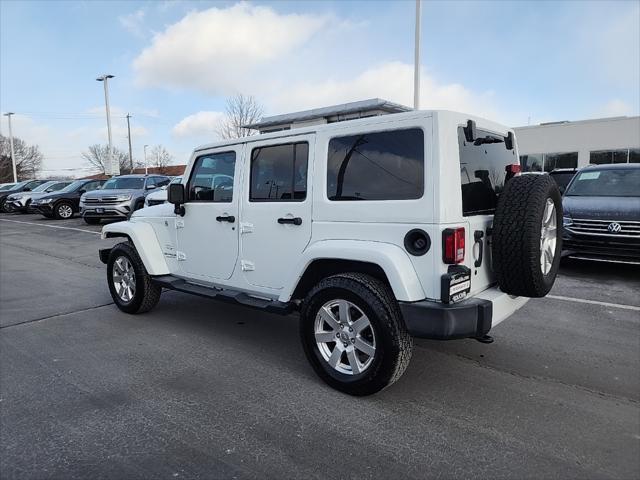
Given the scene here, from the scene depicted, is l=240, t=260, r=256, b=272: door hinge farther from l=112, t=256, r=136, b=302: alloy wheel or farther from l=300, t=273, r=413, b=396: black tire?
l=112, t=256, r=136, b=302: alloy wheel

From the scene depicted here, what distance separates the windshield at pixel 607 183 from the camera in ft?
25.8

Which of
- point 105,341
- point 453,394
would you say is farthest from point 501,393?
point 105,341

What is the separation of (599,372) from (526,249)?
4.93 ft

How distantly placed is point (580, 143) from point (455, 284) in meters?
31.7

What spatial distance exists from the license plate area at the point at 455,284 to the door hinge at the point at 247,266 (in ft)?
6.04

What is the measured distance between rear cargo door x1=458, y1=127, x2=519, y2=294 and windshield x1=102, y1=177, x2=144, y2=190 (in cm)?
1542

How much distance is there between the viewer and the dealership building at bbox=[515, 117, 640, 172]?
92.8ft

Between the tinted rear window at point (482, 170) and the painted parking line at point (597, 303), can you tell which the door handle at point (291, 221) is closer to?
the tinted rear window at point (482, 170)

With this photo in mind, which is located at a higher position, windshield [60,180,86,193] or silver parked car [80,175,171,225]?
windshield [60,180,86,193]

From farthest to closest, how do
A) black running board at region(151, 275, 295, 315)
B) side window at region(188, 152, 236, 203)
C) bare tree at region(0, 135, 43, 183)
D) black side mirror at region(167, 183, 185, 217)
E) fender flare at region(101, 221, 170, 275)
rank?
bare tree at region(0, 135, 43, 183), fender flare at region(101, 221, 170, 275), black side mirror at region(167, 183, 185, 217), side window at region(188, 152, 236, 203), black running board at region(151, 275, 295, 315)

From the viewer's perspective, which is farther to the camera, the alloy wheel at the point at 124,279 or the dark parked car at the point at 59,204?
the dark parked car at the point at 59,204

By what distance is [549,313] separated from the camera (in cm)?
545

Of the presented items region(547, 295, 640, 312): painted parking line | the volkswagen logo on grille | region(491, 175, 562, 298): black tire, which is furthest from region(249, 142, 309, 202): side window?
the volkswagen logo on grille

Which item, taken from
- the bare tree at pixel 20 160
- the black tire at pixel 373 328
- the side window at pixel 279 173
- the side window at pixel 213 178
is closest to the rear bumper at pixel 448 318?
the black tire at pixel 373 328
